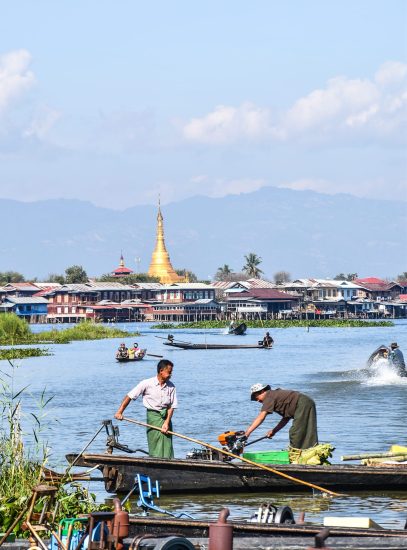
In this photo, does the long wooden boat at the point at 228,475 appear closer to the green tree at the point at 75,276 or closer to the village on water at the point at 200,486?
the village on water at the point at 200,486

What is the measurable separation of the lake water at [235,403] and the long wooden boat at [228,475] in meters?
0.17

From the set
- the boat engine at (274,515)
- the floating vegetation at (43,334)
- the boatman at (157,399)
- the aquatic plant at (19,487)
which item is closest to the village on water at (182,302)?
the floating vegetation at (43,334)

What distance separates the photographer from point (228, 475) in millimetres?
14758

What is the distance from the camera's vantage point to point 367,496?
14.8 m

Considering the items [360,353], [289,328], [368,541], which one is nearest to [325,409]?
[368,541]

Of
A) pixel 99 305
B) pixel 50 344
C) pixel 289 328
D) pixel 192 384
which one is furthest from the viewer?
pixel 99 305

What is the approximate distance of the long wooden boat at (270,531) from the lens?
9.40m

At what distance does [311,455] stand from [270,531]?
484cm

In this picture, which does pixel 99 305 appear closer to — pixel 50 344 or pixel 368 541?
pixel 50 344

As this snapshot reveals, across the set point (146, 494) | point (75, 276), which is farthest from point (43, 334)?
point (75, 276)

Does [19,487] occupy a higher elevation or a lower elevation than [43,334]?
lower

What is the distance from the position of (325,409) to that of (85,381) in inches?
703

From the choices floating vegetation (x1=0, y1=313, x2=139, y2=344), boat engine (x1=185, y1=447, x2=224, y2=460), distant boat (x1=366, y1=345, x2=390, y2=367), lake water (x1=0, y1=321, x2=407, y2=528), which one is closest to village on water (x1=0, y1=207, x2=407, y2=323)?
floating vegetation (x1=0, y1=313, x2=139, y2=344)

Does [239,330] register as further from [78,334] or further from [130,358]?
[130,358]
